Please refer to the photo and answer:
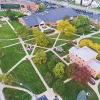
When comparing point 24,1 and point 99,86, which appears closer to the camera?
point 99,86

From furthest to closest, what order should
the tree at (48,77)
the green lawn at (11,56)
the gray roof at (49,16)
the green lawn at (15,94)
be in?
the gray roof at (49,16) < the green lawn at (11,56) < the tree at (48,77) < the green lawn at (15,94)

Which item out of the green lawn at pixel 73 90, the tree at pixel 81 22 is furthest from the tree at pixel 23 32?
the green lawn at pixel 73 90

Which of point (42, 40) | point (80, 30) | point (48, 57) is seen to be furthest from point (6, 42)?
point (80, 30)

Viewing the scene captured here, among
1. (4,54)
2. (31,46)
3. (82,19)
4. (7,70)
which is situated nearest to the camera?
(7,70)

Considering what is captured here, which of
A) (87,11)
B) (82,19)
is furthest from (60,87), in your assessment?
(87,11)

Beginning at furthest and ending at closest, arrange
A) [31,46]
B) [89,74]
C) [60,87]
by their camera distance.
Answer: [31,46] → [89,74] → [60,87]

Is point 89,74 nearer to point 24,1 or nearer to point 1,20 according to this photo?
point 1,20

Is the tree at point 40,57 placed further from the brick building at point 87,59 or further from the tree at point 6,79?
the tree at point 6,79
